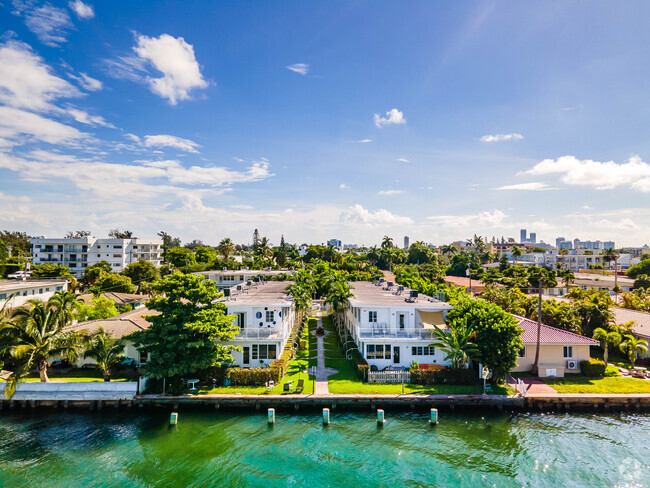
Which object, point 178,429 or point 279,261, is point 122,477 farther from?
point 279,261

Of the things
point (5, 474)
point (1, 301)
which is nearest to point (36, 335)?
point (5, 474)

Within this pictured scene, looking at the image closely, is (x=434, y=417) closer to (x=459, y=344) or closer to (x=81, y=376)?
(x=459, y=344)

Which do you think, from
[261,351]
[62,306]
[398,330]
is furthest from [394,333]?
Result: [62,306]

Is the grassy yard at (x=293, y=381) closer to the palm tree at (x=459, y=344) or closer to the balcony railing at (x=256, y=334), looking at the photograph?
the balcony railing at (x=256, y=334)

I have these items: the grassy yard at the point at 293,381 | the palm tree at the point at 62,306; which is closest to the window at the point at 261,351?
the grassy yard at the point at 293,381


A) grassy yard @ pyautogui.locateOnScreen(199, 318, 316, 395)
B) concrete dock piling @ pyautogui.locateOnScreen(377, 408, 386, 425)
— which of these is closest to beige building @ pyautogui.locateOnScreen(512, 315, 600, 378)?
concrete dock piling @ pyautogui.locateOnScreen(377, 408, 386, 425)
